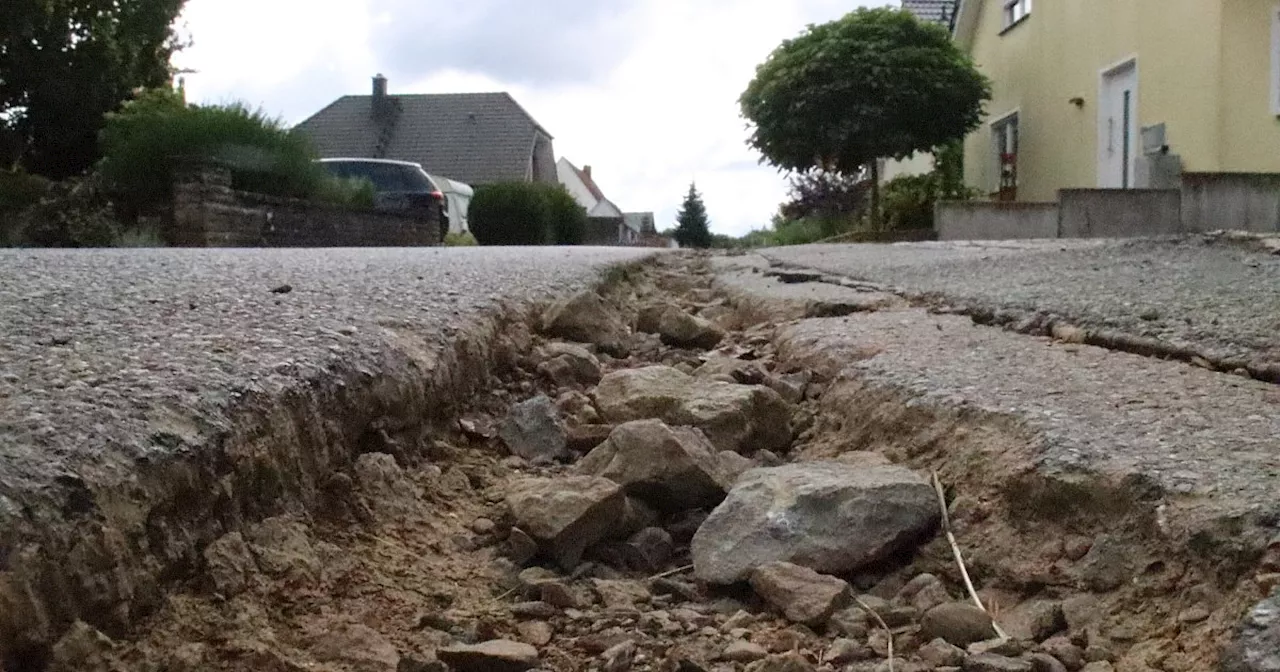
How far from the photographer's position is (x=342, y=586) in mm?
1263

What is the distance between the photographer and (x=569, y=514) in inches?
58.5

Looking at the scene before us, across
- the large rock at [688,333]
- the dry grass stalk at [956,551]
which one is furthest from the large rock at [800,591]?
the large rock at [688,333]

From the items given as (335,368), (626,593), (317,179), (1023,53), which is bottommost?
(626,593)

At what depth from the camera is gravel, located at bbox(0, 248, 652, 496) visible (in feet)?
3.83

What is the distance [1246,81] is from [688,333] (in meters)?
10.1

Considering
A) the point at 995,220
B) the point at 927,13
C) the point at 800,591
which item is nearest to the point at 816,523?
the point at 800,591

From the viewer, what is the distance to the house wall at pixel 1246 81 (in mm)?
10883

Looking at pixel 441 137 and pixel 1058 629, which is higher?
pixel 441 137

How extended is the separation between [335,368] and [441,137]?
40446 mm

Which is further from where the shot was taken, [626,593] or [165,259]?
[165,259]

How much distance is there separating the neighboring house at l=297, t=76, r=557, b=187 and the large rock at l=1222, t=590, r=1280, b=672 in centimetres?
3879

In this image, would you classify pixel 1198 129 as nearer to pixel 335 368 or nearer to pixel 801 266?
pixel 801 266

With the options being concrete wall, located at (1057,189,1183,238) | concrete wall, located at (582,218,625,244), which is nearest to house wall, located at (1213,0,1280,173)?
concrete wall, located at (1057,189,1183,238)

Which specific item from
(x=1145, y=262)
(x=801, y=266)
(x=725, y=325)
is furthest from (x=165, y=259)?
(x=1145, y=262)
